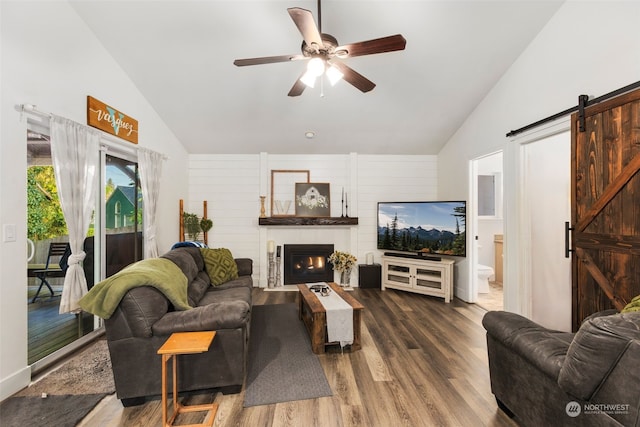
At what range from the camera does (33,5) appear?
2.27 metres

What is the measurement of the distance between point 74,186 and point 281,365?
253cm

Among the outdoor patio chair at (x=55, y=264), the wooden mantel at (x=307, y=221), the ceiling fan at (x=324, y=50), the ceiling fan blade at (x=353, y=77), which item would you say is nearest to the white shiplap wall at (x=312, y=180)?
the wooden mantel at (x=307, y=221)

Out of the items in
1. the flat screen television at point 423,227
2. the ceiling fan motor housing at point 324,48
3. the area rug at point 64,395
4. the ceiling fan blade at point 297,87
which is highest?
the ceiling fan motor housing at point 324,48

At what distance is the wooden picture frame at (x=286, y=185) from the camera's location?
5.13 m

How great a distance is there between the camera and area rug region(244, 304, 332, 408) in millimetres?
2041

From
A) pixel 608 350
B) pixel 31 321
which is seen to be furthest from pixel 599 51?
pixel 31 321

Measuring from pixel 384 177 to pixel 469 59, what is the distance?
2.39 metres

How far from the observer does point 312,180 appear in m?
5.17

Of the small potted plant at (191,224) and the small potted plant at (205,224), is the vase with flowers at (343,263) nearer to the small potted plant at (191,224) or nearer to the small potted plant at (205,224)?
the small potted plant at (205,224)

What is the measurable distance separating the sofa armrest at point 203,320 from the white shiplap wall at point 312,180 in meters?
3.07

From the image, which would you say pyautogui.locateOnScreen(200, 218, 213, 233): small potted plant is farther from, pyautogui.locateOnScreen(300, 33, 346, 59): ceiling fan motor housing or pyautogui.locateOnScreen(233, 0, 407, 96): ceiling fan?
pyautogui.locateOnScreen(300, 33, 346, 59): ceiling fan motor housing

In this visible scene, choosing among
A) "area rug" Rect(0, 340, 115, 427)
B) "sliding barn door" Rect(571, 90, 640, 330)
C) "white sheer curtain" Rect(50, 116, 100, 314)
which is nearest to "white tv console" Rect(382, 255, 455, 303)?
"sliding barn door" Rect(571, 90, 640, 330)

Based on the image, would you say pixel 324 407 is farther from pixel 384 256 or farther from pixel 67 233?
pixel 384 256

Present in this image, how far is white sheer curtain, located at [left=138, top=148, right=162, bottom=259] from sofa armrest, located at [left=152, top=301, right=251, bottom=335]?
2.12 m
